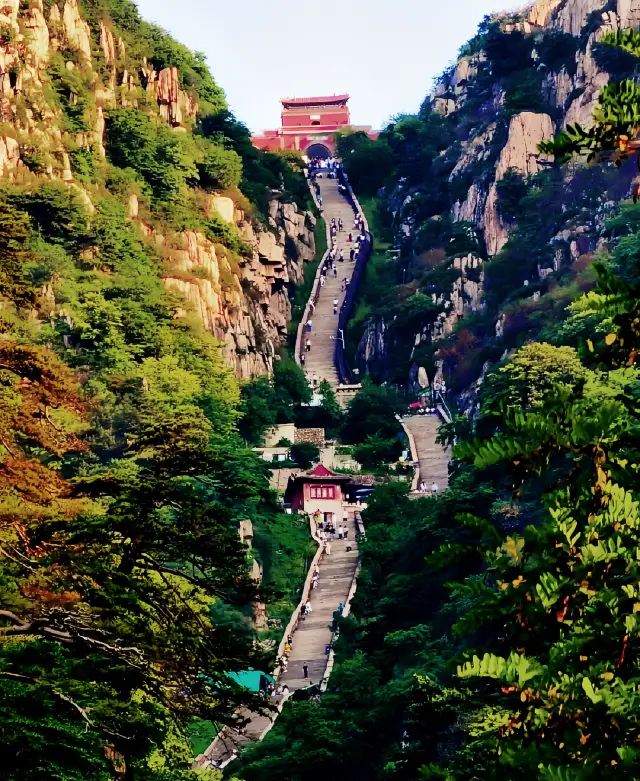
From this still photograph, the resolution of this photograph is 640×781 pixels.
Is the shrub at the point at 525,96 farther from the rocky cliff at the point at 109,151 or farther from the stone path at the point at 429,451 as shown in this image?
the stone path at the point at 429,451

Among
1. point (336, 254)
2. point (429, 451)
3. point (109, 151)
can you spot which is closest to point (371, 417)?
point (429, 451)

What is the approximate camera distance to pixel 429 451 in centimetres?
5759

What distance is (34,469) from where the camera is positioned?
18.1 metres

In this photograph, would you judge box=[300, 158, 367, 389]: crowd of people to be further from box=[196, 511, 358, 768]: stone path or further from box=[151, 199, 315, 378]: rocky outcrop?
box=[196, 511, 358, 768]: stone path

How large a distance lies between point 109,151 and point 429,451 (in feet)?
58.0

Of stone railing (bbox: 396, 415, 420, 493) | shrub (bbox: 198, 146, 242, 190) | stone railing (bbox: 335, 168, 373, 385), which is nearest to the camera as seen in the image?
stone railing (bbox: 396, 415, 420, 493)

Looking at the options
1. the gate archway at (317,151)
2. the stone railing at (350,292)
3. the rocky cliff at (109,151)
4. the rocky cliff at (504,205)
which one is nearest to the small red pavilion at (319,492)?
the rocky cliff at (109,151)

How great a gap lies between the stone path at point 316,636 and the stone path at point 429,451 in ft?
16.0

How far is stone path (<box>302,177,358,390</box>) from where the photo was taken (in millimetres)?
70500

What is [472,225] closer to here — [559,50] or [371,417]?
[559,50]

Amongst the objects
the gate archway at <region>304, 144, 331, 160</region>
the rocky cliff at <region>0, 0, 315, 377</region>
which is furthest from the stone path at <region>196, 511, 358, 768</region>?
the gate archway at <region>304, 144, 331, 160</region>

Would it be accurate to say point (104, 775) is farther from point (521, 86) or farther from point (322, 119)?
point (322, 119)

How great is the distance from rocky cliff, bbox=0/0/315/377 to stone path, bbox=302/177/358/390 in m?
2.28

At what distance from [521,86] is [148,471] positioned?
60.4 metres
